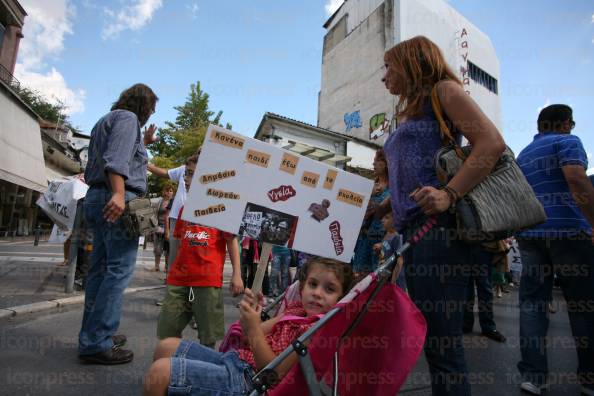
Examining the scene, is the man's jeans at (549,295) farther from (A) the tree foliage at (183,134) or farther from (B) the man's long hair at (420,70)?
(A) the tree foliage at (183,134)

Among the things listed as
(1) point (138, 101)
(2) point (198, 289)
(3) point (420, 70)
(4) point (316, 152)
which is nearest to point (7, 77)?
(4) point (316, 152)

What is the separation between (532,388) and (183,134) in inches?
1015

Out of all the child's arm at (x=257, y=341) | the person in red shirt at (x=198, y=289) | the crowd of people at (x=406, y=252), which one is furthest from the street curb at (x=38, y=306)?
the child's arm at (x=257, y=341)

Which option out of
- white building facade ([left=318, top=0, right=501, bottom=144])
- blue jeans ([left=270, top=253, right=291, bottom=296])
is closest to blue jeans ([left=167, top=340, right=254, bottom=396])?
blue jeans ([left=270, top=253, right=291, bottom=296])

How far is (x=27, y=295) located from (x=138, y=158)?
3.18 m

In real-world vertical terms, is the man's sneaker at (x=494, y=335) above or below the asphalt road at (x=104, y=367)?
above

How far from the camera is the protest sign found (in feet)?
17.0

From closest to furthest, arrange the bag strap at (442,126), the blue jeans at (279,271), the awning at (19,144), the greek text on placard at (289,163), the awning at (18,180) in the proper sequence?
the bag strap at (442,126)
the greek text on placard at (289,163)
the blue jeans at (279,271)
the awning at (18,180)
the awning at (19,144)

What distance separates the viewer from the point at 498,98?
101 ft

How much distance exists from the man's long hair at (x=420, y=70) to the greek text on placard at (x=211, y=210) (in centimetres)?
105

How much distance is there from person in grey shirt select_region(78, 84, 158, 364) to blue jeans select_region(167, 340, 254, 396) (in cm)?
142

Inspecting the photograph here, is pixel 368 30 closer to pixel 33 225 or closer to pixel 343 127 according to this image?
pixel 343 127

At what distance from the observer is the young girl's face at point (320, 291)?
187 cm

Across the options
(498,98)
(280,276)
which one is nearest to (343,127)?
(498,98)
